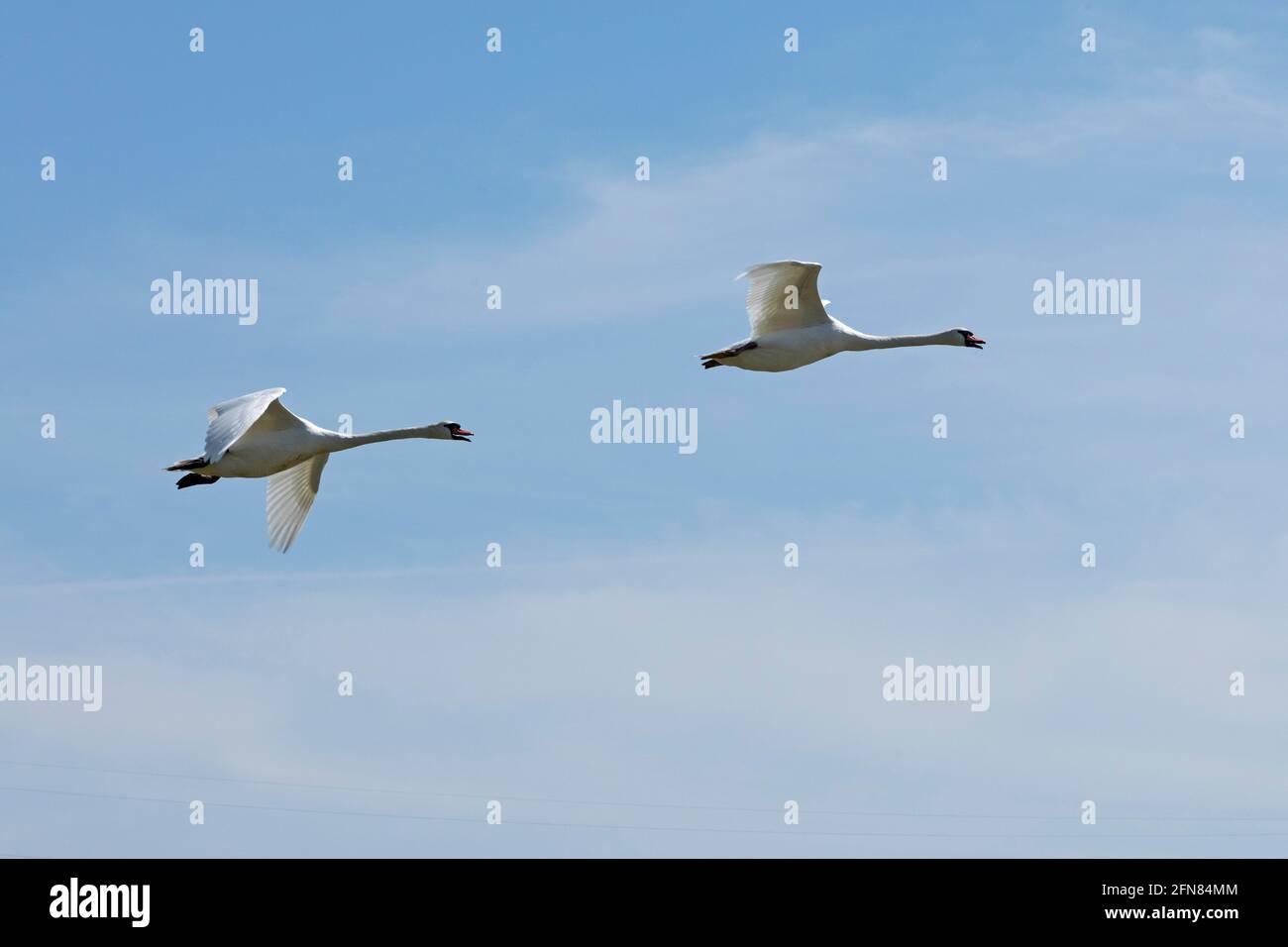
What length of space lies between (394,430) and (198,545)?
240 inches

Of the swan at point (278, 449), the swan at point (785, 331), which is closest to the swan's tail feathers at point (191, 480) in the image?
the swan at point (278, 449)

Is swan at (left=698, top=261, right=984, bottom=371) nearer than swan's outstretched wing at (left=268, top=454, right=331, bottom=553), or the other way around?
swan at (left=698, top=261, right=984, bottom=371)

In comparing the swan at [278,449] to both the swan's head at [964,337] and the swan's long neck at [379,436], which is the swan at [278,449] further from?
the swan's head at [964,337]

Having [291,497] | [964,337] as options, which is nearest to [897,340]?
[964,337]

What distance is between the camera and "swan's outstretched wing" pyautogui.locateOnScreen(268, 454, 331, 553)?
48781 mm

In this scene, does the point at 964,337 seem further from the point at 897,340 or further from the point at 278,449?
the point at 278,449

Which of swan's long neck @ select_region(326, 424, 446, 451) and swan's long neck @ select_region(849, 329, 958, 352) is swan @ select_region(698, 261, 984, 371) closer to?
swan's long neck @ select_region(849, 329, 958, 352)

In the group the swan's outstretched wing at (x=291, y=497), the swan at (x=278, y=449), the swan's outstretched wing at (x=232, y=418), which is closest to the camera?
the swan's outstretched wing at (x=232, y=418)

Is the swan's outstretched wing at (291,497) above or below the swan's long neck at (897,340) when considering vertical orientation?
below

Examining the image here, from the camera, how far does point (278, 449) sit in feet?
150

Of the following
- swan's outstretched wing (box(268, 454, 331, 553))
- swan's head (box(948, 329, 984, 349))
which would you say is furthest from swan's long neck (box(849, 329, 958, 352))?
swan's outstretched wing (box(268, 454, 331, 553))

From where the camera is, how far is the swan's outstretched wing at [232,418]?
39.2 metres
